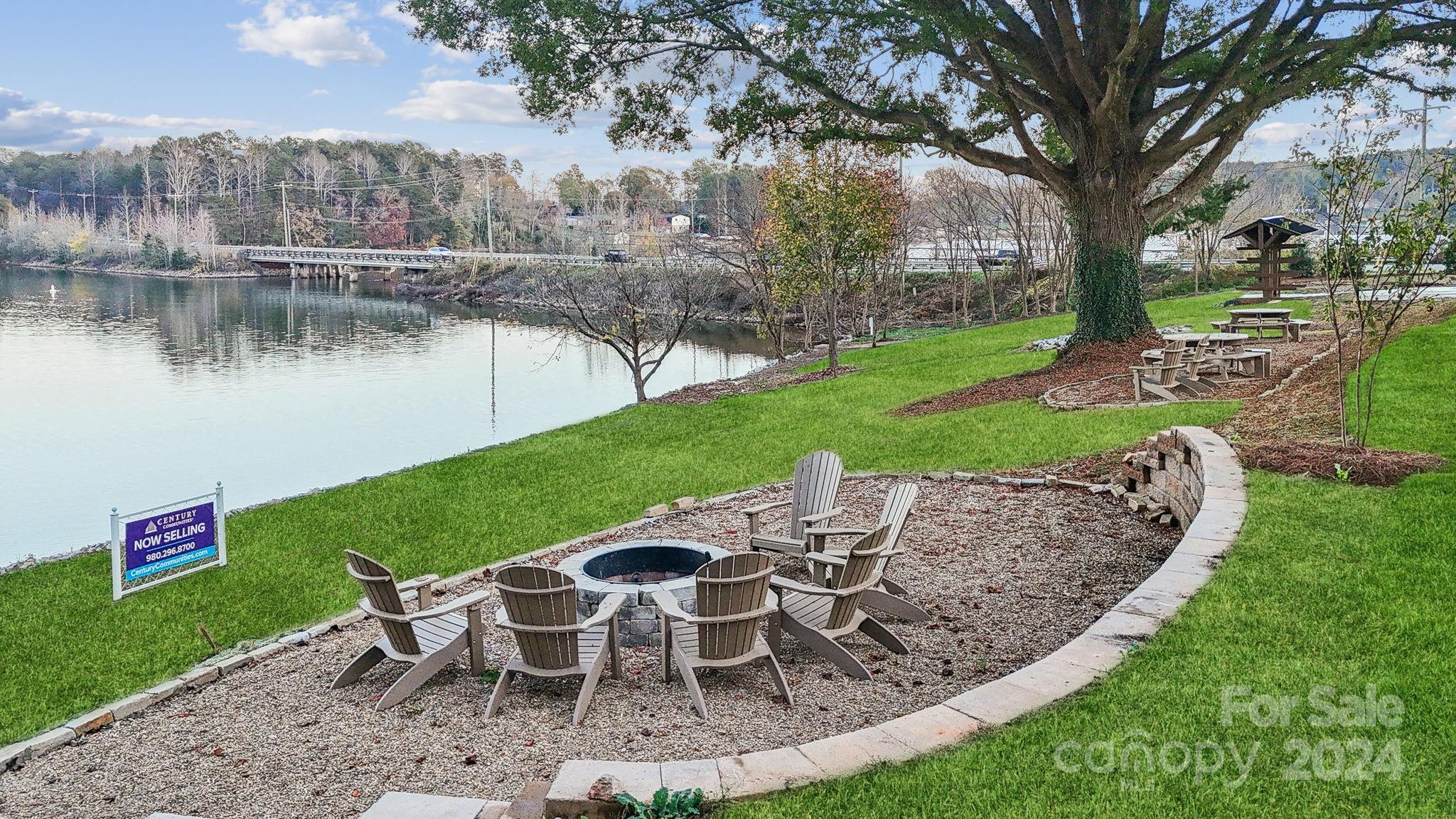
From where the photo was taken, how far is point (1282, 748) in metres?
3.70

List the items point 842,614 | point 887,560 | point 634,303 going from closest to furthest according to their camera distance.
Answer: point 842,614, point 887,560, point 634,303

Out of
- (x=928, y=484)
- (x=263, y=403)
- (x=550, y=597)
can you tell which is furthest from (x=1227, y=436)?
(x=263, y=403)

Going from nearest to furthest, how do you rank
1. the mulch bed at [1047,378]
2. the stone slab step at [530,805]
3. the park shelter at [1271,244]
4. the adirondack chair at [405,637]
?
1. the stone slab step at [530,805]
2. the adirondack chair at [405,637]
3. the mulch bed at [1047,378]
4. the park shelter at [1271,244]

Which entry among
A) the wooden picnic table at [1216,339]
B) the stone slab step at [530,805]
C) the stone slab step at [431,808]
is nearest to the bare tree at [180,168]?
the wooden picnic table at [1216,339]

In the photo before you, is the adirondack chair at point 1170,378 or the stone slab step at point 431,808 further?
the adirondack chair at point 1170,378

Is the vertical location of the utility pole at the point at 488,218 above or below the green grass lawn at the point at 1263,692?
above

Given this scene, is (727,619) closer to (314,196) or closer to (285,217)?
(285,217)

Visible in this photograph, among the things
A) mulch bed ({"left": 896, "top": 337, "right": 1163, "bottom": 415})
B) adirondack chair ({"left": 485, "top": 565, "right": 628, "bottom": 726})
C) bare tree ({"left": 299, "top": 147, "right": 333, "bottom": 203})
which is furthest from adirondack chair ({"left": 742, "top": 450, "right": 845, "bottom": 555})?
bare tree ({"left": 299, "top": 147, "right": 333, "bottom": 203})

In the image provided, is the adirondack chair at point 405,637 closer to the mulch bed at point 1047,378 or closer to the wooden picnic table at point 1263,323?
the mulch bed at point 1047,378

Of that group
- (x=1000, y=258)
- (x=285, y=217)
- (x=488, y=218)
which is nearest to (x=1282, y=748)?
(x=1000, y=258)

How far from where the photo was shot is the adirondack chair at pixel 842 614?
18.7ft

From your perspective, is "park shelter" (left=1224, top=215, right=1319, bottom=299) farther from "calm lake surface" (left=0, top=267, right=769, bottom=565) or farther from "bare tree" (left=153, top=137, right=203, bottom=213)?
"bare tree" (left=153, top=137, right=203, bottom=213)

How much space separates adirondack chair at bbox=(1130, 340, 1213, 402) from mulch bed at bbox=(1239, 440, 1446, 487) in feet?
15.0

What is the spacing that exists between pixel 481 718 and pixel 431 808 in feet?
4.38
